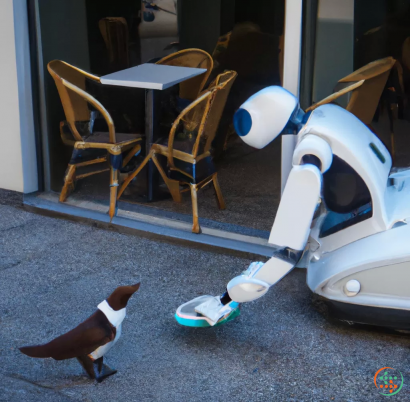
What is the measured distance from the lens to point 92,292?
10.1ft

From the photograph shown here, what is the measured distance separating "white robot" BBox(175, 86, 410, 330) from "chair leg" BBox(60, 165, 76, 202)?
1.92 metres

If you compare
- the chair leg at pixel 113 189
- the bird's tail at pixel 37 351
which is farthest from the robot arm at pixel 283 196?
the chair leg at pixel 113 189

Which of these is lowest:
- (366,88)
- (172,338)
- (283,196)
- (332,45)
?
(172,338)

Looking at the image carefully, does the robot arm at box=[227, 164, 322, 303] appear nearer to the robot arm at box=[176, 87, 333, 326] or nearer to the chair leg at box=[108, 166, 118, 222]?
the robot arm at box=[176, 87, 333, 326]

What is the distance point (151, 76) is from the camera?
3682 millimetres

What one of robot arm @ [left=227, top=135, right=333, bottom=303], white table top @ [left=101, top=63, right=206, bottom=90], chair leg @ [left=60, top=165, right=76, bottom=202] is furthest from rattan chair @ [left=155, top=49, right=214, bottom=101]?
robot arm @ [left=227, top=135, right=333, bottom=303]

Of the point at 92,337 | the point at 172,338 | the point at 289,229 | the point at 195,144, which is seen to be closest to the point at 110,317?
the point at 92,337

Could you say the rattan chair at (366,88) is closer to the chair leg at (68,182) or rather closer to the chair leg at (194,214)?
the chair leg at (194,214)

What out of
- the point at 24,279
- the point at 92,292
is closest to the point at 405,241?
the point at 92,292

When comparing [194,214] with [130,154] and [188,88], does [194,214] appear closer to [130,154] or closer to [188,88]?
[130,154]

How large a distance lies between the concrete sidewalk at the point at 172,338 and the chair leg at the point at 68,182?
0.72 m

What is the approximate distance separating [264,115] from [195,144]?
1343 mm

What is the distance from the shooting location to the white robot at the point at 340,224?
2.33 metres

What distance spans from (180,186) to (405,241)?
2395 mm
